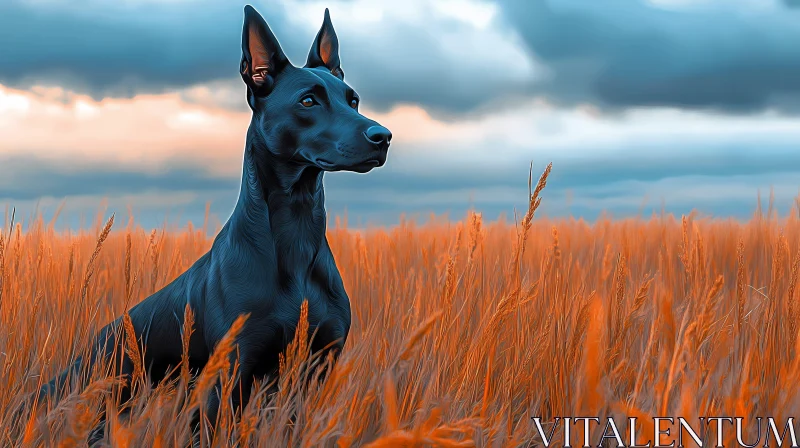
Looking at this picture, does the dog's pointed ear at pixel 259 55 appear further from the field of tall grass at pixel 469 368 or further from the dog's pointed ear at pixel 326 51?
the field of tall grass at pixel 469 368

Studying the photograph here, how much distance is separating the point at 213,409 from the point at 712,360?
6.32ft

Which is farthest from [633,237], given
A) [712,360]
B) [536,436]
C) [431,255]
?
[536,436]

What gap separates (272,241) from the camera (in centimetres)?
252

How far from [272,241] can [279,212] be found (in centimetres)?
13

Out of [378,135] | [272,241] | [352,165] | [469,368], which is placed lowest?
[469,368]

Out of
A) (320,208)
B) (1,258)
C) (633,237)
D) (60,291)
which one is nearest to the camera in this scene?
(320,208)

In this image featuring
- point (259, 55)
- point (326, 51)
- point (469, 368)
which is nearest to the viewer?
point (469, 368)

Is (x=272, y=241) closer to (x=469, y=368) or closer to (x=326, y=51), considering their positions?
(x=469, y=368)

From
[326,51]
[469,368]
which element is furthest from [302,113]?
[469,368]

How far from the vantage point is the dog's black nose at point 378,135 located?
2.44 m

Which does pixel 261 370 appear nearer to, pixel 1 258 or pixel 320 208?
pixel 320 208

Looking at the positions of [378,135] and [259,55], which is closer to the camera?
[378,135]

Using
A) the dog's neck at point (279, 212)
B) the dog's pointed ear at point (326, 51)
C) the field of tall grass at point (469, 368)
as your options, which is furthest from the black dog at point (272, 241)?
A: the dog's pointed ear at point (326, 51)

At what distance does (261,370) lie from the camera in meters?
2.55
